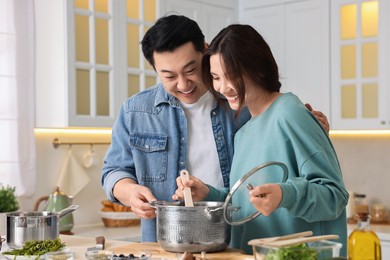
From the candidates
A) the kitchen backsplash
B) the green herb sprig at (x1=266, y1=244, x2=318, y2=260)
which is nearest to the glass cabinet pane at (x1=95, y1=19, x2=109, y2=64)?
the kitchen backsplash

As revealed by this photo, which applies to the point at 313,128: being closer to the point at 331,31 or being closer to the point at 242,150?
the point at 242,150

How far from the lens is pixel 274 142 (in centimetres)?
200

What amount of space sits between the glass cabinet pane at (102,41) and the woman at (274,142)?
1838 millimetres

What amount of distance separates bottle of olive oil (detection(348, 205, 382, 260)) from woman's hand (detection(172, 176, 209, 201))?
0.48 metres

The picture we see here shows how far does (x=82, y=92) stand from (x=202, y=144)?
1.54 m

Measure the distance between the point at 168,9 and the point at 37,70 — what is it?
883 mm

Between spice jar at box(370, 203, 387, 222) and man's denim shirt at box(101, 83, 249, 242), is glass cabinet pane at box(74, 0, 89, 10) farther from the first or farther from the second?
spice jar at box(370, 203, 387, 222)

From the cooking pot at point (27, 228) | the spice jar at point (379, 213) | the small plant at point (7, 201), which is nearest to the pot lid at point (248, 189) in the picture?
the cooking pot at point (27, 228)

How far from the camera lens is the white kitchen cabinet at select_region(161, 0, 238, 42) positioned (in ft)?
14.1

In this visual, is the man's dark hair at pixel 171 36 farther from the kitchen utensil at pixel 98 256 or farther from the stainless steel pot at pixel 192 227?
the kitchen utensil at pixel 98 256

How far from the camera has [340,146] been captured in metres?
4.77

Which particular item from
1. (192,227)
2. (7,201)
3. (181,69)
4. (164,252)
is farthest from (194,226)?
(7,201)

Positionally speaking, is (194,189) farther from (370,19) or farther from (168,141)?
(370,19)

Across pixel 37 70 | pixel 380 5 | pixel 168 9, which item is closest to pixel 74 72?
pixel 37 70
